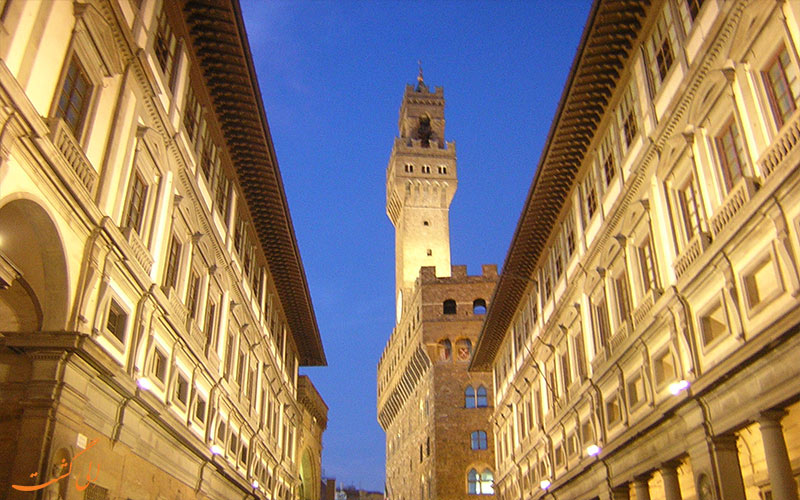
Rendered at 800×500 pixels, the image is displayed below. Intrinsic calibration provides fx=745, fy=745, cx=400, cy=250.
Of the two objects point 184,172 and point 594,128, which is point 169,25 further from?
point 594,128

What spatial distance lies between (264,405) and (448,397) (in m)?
26.3

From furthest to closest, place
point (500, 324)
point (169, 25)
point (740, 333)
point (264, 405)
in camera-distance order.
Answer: point (500, 324) < point (264, 405) < point (169, 25) < point (740, 333)

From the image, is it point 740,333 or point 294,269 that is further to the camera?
point 294,269

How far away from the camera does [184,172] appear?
2014cm

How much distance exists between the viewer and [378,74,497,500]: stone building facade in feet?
188

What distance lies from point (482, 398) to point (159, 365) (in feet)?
142

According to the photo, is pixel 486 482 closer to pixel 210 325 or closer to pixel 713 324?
pixel 210 325

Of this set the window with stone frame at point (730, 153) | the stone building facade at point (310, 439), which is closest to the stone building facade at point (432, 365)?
the stone building facade at point (310, 439)

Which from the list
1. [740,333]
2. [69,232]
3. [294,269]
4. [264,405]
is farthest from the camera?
[294,269]

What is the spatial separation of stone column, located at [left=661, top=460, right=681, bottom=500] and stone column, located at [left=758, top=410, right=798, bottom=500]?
503 centimetres

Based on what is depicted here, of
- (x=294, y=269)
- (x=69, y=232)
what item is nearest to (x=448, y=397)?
(x=294, y=269)

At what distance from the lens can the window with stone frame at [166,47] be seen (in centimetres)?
1838

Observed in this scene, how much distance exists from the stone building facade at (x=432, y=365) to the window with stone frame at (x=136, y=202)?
43.6m

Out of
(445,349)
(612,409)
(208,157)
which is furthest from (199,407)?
(445,349)
